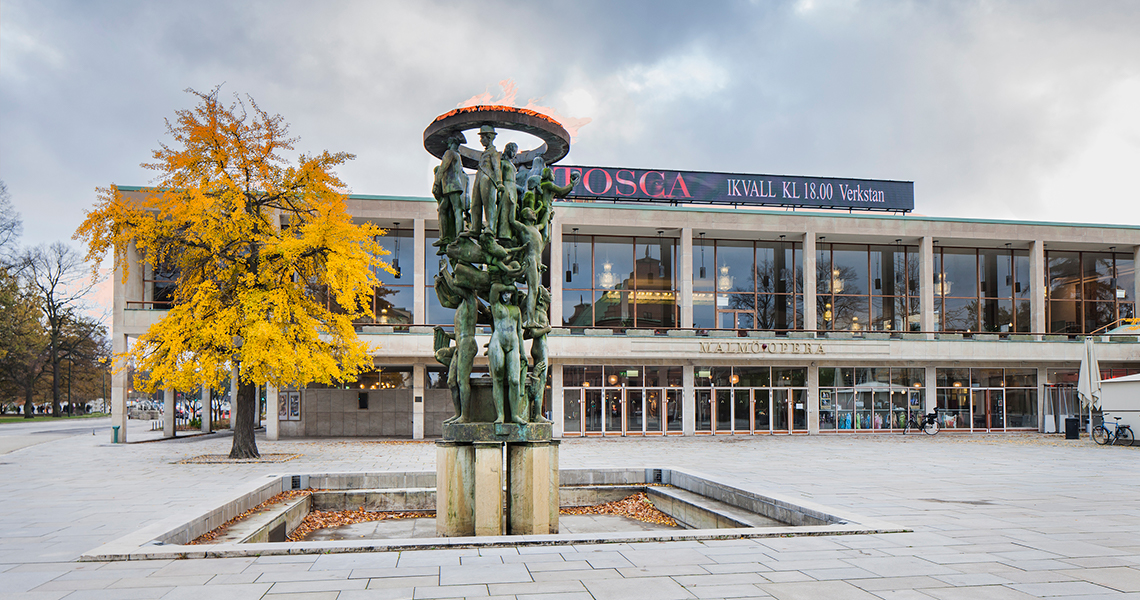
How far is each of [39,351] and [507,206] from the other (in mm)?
68202

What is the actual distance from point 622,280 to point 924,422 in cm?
→ 1459

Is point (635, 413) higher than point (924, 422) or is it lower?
higher

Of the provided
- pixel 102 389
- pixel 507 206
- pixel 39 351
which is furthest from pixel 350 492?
pixel 102 389

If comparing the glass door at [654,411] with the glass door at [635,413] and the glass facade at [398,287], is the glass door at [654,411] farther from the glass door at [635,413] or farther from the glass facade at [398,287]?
the glass facade at [398,287]

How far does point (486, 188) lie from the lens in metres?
10.4

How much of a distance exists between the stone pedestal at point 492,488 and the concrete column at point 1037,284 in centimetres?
3489

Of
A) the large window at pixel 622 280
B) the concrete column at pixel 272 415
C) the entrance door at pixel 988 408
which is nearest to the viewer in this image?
the concrete column at pixel 272 415

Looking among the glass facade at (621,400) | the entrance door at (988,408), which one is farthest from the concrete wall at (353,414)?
the entrance door at (988,408)

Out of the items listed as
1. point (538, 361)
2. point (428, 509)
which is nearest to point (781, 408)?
point (428, 509)

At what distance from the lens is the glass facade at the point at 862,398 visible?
35.3 meters

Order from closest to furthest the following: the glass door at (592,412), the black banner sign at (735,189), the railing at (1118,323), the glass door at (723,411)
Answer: the glass door at (592,412)
the glass door at (723,411)
the railing at (1118,323)
the black banner sign at (735,189)

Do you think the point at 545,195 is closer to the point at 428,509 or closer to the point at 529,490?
the point at 529,490

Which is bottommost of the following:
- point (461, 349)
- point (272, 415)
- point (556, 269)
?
point (272, 415)

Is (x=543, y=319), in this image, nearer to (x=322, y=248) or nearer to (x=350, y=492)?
(x=350, y=492)
